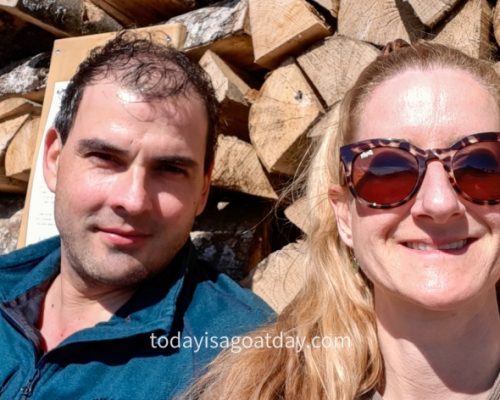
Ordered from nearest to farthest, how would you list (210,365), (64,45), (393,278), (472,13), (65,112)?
(393,278), (210,365), (472,13), (65,112), (64,45)

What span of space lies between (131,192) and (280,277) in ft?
1.86

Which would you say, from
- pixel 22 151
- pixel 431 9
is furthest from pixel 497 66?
pixel 22 151

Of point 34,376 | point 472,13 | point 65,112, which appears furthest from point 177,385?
point 472,13

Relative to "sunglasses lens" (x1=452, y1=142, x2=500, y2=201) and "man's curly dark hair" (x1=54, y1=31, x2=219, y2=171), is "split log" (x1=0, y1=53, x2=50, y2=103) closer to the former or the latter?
"man's curly dark hair" (x1=54, y1=31, x2=219, y2=171)

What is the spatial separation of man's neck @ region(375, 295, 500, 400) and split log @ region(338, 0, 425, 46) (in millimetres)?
869

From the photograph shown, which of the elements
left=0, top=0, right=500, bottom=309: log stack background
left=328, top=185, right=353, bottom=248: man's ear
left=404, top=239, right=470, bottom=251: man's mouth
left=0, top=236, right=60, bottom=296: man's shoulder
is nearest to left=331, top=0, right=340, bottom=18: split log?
left=0, top=0, right=500, bottom=309: log stack background

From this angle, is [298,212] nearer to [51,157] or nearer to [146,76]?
[146,76]

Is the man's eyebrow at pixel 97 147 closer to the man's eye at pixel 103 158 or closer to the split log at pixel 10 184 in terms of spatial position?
the man's eye at pixel 103 158

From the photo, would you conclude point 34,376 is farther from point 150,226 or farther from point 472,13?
point 472,13

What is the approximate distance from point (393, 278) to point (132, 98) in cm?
96

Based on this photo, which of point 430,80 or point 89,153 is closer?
point 430,80

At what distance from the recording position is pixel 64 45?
263cm

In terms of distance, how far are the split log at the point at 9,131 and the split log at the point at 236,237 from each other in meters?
0.98

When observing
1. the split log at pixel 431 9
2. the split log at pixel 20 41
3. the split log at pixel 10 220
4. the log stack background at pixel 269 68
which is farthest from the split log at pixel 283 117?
the split log at pixel 20 41
